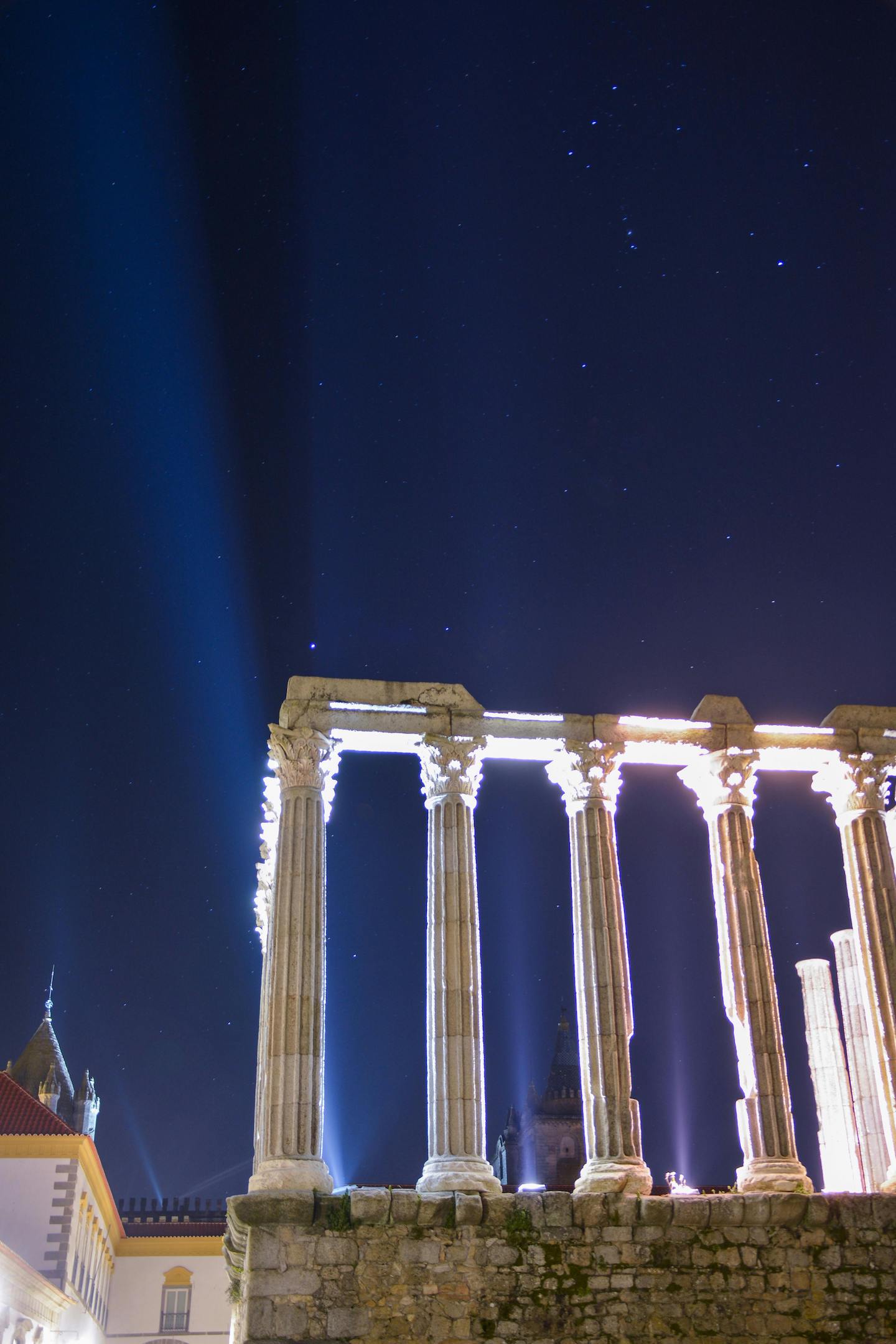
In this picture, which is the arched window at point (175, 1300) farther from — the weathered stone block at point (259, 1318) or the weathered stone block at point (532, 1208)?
the weathered stone block at point (532, 1208)

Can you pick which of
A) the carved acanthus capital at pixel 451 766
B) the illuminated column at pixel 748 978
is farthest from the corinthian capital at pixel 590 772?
the illuminated column at pixel 748 978

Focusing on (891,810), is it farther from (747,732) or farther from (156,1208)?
(156,1208)

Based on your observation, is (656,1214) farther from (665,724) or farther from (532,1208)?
(665,724)

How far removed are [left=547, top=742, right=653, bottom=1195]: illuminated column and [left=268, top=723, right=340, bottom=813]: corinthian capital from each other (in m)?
3.73

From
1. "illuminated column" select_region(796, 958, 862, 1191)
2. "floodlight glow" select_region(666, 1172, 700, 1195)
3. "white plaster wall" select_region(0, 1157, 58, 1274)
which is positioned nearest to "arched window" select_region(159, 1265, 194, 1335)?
"white plaster wall" select_region(0, 1157, 58, 1274)

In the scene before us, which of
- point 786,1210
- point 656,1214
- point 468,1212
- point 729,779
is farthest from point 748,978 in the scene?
point 468,1212

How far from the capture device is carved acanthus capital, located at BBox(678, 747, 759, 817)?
20.6 meters

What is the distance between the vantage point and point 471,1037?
60.0ft

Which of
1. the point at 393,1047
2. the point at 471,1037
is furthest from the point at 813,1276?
the point at 393,1047

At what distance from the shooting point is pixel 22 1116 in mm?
37969

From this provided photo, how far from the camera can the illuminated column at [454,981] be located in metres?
17.6

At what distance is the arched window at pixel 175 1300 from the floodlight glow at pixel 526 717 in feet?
137

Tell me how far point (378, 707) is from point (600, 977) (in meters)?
5.18

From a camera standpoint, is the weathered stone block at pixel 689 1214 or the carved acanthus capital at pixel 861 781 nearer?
the weathered stone block at pixel 689 1214
